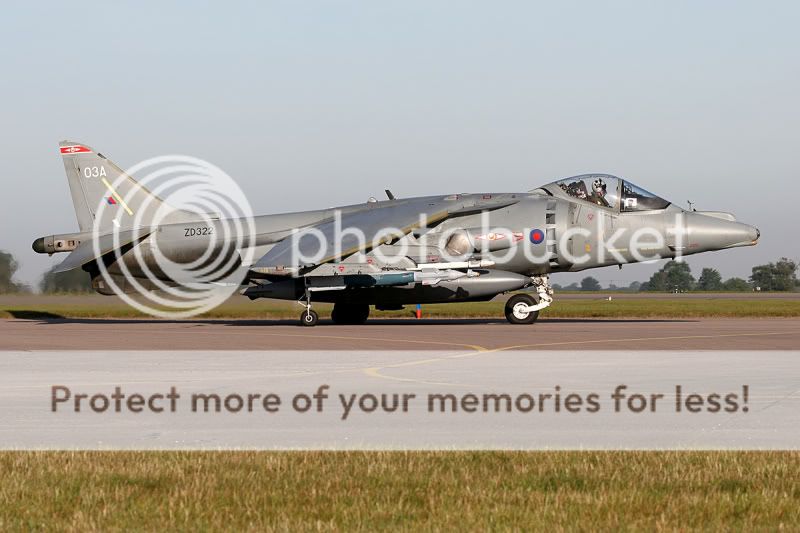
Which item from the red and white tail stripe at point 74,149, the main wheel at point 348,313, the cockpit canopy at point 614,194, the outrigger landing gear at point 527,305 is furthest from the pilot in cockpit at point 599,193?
the red and white tail stripe at point 74,149

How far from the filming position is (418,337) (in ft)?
75.4

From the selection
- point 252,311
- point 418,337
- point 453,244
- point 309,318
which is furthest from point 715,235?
point 252,311

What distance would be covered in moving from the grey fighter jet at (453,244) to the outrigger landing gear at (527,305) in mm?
28

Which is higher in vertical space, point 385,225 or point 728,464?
point 385,225

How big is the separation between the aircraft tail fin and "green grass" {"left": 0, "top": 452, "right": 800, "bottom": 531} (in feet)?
78.0

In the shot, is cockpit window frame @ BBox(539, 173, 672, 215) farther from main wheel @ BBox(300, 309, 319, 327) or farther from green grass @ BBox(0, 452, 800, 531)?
green grass @ BBox(0, 452, 800, 531)

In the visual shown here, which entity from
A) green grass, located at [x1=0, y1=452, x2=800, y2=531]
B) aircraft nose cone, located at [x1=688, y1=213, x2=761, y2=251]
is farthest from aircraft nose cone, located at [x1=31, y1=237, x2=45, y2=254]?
green grass, located at [x1=0, y1=452, x2=800, y2=531]

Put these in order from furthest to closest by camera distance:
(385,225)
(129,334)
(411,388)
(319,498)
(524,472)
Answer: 1. (385,225)
2. (129,334)
3. (411,388)
4. (524,472)
5. (319,498)

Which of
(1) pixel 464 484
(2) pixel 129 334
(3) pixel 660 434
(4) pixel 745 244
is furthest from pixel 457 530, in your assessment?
(4) pixel 745 244

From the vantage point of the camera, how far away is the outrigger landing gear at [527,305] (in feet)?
94.6

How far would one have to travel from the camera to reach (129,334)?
24.7 meters

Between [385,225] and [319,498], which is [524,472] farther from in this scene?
[385,225]

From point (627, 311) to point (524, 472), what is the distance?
103 ft

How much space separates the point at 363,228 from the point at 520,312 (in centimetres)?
498
